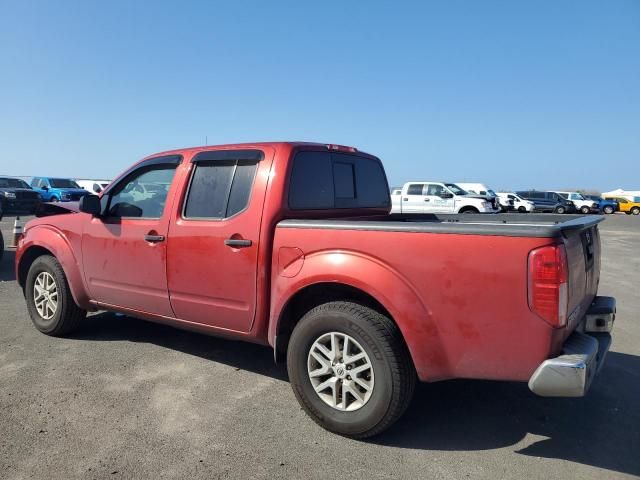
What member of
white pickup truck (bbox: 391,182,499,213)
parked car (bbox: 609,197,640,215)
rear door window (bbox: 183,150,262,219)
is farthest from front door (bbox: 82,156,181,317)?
parked car (bbox: 609,197,640,215)

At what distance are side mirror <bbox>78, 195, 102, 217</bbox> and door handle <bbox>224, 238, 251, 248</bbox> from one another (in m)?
1.60

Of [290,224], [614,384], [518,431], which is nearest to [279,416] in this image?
[290,224]

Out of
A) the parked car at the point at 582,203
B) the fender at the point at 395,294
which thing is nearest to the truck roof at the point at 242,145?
the fender at the point at 395,294

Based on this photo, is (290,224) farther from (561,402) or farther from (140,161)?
(561,402)

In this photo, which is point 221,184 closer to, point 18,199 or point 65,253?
point 65,253

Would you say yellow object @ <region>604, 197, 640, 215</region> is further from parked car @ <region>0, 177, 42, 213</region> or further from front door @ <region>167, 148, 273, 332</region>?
front door @ <region>167, 148, 273, 332</region>

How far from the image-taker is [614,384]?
3969 mm

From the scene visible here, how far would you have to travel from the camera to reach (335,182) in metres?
4.10

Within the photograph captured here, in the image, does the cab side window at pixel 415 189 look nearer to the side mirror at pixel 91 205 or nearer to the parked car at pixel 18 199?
the parked car at pixel 18 199

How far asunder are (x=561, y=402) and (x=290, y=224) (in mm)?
2466

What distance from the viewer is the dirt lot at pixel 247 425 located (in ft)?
9.01

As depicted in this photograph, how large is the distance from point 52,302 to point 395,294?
12.5 feet

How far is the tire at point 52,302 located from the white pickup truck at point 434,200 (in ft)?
63.7

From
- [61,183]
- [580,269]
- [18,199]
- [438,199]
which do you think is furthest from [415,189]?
[580,269]
